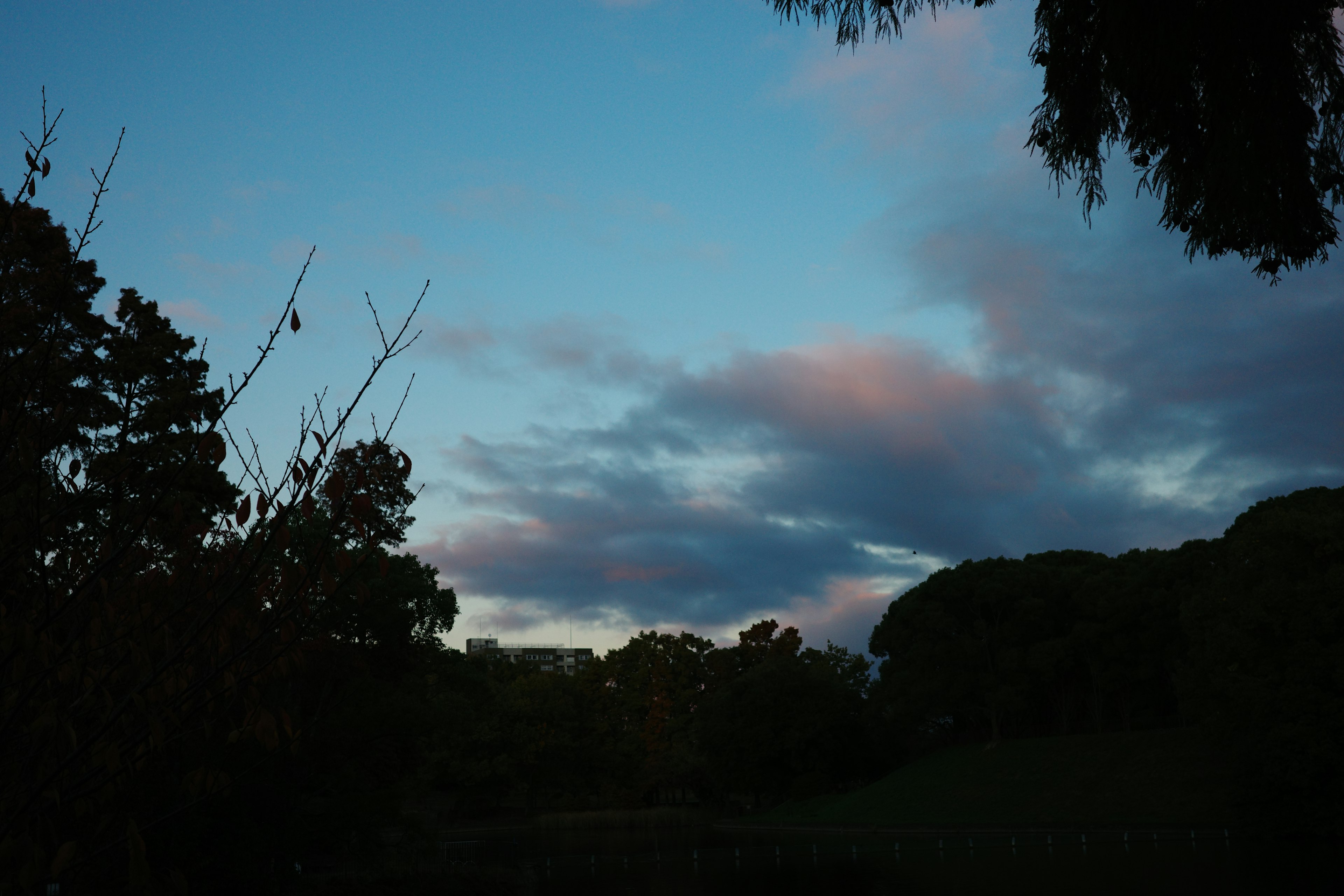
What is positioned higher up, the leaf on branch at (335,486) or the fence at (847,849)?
the leaf on branch at (335,486)

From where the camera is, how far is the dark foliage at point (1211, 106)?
5812 mm

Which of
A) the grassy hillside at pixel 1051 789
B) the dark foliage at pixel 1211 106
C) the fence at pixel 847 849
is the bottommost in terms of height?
the fence at pixel 847 849

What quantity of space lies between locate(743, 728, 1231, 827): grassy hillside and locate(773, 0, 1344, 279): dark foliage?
140ft

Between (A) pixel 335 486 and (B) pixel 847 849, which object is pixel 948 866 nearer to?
(B) pixel 847 849

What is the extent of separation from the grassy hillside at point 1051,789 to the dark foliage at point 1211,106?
42.5 m

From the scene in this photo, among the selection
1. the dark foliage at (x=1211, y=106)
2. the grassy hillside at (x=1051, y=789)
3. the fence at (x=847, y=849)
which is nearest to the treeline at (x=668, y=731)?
the grassy hillside at (x=1051, y=789)

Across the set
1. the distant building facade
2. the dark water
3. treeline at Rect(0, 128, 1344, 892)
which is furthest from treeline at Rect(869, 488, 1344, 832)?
the distant building facade

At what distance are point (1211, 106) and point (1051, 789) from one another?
167 ft

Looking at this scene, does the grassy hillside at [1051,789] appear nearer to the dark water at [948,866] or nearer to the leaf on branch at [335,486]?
the dark water at [948,866]

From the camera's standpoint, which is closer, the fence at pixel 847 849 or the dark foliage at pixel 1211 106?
the dark foliage at pixel 1211 106

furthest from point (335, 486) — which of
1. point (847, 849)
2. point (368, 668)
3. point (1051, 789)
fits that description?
point (1051, 789)

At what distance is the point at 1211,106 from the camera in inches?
237

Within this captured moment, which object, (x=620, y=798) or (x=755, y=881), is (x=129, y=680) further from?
(x=620, y=798)

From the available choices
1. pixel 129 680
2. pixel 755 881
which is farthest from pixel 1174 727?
pixel 129 680
